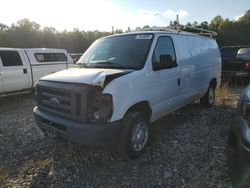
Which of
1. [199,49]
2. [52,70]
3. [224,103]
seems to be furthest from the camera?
[52,70]

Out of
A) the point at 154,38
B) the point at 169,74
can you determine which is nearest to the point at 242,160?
the point at 169,74

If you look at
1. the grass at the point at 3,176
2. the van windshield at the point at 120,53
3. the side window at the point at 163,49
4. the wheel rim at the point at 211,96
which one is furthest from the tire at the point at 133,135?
the wheel rim at the point at 211,96

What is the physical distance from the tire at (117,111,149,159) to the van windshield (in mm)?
855

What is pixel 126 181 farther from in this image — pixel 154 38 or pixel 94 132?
pixel 154 38

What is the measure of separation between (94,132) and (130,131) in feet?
2.29

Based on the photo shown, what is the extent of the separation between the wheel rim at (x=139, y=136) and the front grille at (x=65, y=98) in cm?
94

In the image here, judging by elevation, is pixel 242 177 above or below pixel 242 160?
below

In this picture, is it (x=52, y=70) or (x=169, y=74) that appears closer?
(x=169, y=74)

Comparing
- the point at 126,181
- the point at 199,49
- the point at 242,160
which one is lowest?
the point at 126,181

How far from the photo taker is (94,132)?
350 cm

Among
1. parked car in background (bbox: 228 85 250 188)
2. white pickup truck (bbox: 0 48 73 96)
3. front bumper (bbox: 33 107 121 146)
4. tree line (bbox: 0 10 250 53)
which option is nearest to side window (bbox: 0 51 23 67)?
white pickup truck (bbox: 0 48 73 96)

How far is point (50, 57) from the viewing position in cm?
1040

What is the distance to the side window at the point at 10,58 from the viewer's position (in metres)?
8.53

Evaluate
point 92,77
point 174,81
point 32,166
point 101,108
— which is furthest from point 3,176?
point 174,81
